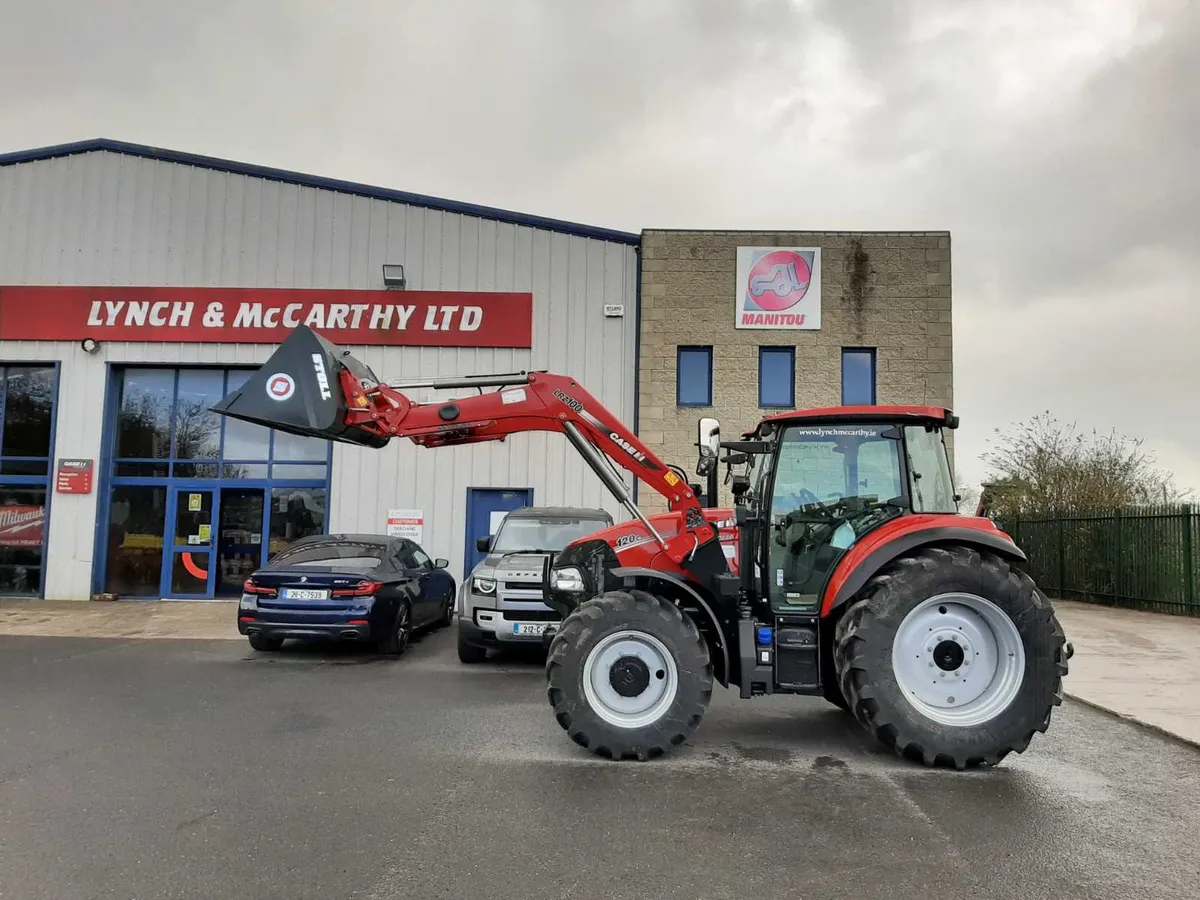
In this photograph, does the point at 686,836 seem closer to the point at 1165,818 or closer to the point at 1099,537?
the point at 1165,818

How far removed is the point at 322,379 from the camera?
5.97m

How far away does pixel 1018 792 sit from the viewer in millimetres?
4883

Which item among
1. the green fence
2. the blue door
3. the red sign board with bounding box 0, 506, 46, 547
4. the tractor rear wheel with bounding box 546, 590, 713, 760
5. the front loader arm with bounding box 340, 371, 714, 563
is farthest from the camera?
the red sign board with bounding box 0, 506, 46, 547

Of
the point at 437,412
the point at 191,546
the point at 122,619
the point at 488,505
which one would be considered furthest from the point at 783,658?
the point at 191,546

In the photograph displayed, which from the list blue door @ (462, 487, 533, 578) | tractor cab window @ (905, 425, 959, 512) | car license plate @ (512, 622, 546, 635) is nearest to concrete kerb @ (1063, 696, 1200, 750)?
tractor cab window @ (905, 425, 959, 512)

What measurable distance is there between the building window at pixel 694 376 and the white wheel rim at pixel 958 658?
1079cm

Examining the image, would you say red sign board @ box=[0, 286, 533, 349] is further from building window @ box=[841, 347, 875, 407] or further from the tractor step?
the tractor step

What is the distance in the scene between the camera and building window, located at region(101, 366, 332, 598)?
53.0 ft

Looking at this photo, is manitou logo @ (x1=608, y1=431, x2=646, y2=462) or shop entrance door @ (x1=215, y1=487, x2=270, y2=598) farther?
shop entrance door @ (x1=215, y1=487, x2=270, y2=598)

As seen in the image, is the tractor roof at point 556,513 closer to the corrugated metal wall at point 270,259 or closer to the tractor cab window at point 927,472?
the corrugated metal wall at point 270,259

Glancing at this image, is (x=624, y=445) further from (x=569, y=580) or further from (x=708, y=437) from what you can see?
(x=569, y=580)

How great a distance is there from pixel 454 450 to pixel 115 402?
722 cm

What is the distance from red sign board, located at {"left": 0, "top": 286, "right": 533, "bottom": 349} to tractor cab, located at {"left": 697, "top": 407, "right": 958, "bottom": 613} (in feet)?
35.5

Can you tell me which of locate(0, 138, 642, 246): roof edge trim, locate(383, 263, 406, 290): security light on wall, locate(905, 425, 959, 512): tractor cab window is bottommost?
locate(905, 425, 959, 512): tractor cab window
